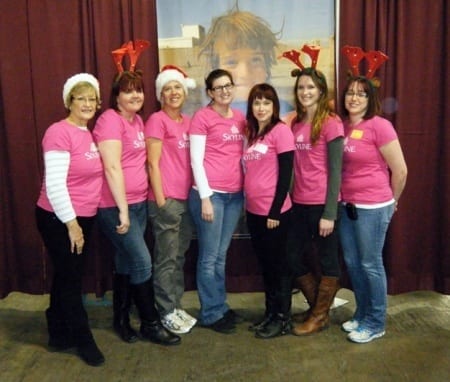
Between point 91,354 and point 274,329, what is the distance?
954 mm

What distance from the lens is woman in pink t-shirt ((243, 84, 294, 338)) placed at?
7.95 feet

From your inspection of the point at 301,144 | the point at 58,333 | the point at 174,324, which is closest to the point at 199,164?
the point at 301,144

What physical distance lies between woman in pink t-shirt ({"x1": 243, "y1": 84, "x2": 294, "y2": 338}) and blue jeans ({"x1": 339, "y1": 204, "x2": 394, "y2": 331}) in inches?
13.2

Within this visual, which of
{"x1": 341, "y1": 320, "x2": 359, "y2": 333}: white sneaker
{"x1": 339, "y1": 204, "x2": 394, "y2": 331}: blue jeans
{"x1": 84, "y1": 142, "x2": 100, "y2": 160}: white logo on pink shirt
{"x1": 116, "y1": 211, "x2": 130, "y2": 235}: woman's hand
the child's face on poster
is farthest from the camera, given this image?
the child's face on poster

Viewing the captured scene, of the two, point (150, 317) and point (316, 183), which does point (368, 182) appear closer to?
point (316, 183)

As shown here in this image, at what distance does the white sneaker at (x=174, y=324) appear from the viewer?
268cm

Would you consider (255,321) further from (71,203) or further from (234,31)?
(234,31)

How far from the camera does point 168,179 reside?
8.46 ft

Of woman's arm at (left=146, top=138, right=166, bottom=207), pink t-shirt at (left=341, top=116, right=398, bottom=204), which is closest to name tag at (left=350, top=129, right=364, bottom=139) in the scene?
pink t-shirt at (left=341, top=116, right=398, bottom=204)

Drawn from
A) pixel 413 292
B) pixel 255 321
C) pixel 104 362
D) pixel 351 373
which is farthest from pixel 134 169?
pixel 413 292

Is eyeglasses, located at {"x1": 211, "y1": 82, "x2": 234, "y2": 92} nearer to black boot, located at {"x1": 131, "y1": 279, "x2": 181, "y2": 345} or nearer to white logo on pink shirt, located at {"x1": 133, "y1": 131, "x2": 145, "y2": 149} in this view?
white logo on pink shirt, located at {"x1": 133, "y1": 131, "x2": 145, "y2": 149}

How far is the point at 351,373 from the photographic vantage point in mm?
2254

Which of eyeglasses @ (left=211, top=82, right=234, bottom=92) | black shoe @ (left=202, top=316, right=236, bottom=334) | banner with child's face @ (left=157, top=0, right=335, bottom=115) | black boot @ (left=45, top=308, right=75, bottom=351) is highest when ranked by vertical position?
banner with child's face @ (left=157, top=0, right=335, bottom=115)

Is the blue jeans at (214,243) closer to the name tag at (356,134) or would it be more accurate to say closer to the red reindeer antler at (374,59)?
the name tag at (356,134)
